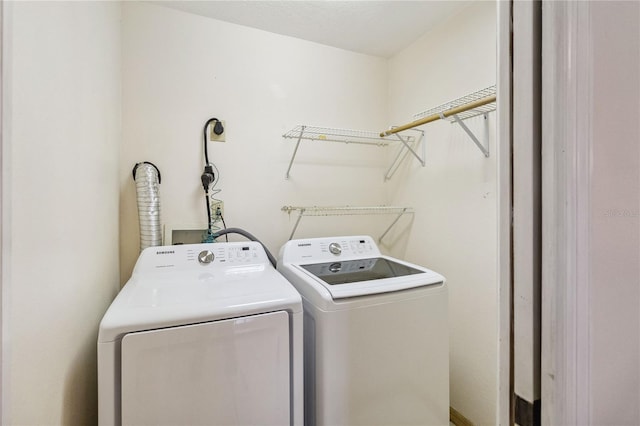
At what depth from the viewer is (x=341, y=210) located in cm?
223

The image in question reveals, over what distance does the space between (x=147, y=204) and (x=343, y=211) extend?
50.8 inches

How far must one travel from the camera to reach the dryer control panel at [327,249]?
1.78m

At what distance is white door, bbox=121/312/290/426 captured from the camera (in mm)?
952

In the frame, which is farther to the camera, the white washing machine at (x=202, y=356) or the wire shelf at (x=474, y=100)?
the wire shelf at (x=474, y=100)

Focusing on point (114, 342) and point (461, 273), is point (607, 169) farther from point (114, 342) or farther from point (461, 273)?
point (461, 273)

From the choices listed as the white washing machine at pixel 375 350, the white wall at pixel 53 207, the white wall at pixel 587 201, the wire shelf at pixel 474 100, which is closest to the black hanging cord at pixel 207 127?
the white wall at pixel 53 207

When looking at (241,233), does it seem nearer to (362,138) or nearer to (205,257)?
(205,257)

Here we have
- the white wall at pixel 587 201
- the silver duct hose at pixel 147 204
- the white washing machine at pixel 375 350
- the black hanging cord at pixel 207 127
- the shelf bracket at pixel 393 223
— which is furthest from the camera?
the shelf bracket at pixel 393 223

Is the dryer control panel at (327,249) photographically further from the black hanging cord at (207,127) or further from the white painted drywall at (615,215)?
the white painted drywall at (615,215)

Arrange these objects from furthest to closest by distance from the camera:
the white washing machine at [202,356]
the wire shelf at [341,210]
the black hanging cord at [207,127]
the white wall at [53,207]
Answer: the wire shelf at [341,210] → the black hanging cord at [207,127] → the white washing machine at [202,356] → the white wall at [53,207]

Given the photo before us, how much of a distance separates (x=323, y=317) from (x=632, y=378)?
2.87ft

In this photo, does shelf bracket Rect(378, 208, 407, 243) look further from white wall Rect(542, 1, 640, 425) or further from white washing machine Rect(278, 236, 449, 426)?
white wall Rect(542, 1, 640, 425)

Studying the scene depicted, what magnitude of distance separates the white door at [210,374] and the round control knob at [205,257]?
59cm

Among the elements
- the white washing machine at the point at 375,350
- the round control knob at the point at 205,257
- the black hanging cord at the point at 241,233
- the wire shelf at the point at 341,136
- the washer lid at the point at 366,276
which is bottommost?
the white washing machine at the point at 375,350
